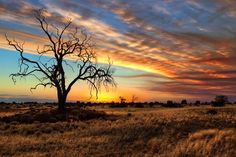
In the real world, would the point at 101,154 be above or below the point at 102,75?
below

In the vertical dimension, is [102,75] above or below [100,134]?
above

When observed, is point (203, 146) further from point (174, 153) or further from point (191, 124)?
point (191, 124)

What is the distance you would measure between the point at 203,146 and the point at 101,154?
5465 mm

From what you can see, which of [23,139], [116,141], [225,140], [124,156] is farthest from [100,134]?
[225,140]

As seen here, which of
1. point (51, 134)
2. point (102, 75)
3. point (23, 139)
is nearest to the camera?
point (23, 139)

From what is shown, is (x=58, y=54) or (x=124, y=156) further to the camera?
(x=58, y=54)

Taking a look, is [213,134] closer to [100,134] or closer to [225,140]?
[225,140]

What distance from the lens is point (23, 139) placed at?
27062 mm

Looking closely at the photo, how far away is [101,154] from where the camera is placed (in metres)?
21.9

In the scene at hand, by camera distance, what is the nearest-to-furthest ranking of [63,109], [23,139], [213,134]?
[213,134] < [23,139] < [63,109]

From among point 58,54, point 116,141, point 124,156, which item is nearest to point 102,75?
point 58,54

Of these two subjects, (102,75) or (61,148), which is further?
(102,75)

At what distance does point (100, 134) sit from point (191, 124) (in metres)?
6.70

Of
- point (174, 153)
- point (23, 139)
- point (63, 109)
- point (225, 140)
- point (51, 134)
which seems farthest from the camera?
point (63, 109)
